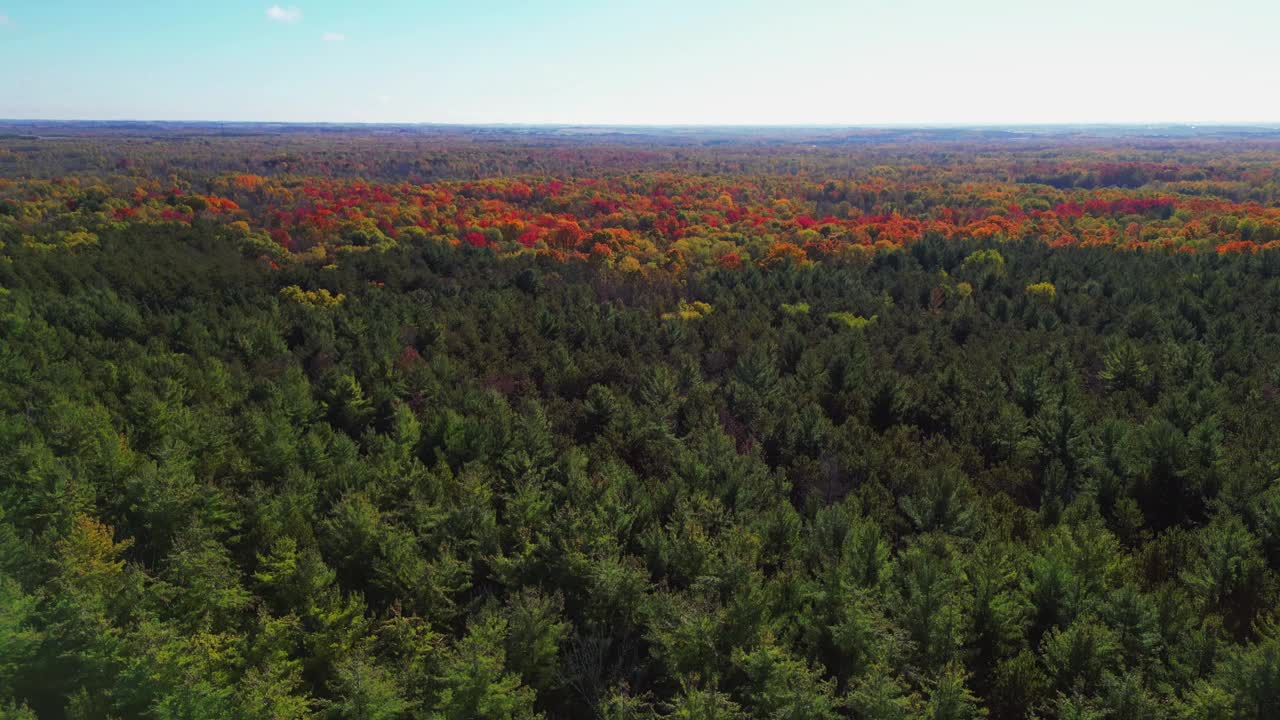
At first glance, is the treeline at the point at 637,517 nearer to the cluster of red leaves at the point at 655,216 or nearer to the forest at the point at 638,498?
the forest at the point at 638,498


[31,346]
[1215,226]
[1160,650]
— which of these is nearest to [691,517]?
[1160,650]

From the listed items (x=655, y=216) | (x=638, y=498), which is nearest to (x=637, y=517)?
(x=638, y=498)

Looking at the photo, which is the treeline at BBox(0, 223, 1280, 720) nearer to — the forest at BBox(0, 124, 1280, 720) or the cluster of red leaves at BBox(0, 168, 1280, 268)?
the forest at BBox(0, 124, 1280, 720)

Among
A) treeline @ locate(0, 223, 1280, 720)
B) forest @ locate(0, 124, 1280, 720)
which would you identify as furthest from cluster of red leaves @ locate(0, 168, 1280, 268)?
treeline @ locate(0, 223, 1280, 720)

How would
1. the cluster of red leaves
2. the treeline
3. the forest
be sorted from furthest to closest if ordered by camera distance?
the cluster of red leaves < the forest < the treeline

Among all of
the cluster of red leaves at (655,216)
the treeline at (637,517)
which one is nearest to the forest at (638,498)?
the treeline at (637,517)

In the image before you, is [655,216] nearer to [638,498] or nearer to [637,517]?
[638,498]

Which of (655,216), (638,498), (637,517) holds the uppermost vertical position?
(655,216)
